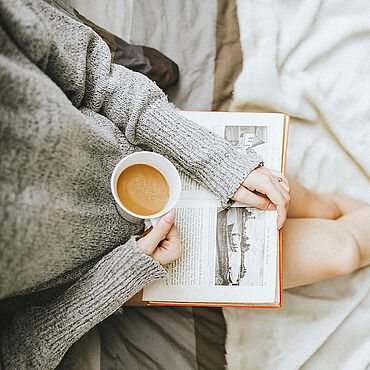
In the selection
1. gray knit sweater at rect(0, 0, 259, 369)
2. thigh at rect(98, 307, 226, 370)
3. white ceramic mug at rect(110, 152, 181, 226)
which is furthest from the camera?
thigh at rect(98, 307, 226, 370)

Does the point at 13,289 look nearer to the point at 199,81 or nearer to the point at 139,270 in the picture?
the point at 139,270

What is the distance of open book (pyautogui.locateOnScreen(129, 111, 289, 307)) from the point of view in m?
0.72

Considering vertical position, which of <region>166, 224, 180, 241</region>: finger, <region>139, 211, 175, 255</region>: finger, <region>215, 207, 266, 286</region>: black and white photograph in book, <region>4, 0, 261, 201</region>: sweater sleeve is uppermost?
<region>4, 0, 261, 201</region>: sweater sleeve

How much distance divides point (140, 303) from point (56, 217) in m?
0.29

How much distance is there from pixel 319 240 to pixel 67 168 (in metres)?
0.49

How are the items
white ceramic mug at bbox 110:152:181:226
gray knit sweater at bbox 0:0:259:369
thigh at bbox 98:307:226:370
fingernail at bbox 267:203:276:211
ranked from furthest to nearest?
1. thigh at bbox 98:307:226:370
2. fingernail at bbox 267:203:276:211
3. white ceramic mug at bbox 110:152:181:226
4. gray knit sweater at bbox 0:0:259:369

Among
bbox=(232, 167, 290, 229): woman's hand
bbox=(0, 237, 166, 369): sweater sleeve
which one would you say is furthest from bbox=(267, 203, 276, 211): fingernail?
bbox=(0, 237, 166, 369): sweater sleeve

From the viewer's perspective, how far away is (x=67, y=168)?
55cm

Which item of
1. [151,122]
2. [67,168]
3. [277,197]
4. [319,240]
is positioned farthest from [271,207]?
[67,168]

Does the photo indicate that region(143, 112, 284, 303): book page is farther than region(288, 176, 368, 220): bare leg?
No

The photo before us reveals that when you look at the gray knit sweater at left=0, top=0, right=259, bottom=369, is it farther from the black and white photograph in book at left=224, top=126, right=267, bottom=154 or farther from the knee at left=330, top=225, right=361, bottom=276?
the knee at left=330, top=225, right=361, bottom=276

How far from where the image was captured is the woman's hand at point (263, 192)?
690mm

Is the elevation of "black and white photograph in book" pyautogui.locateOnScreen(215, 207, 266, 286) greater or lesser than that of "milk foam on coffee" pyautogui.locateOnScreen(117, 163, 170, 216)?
lesser

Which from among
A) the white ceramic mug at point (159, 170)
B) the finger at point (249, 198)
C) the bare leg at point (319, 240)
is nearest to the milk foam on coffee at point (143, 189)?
the white ceramic mug at point (159, 170)
